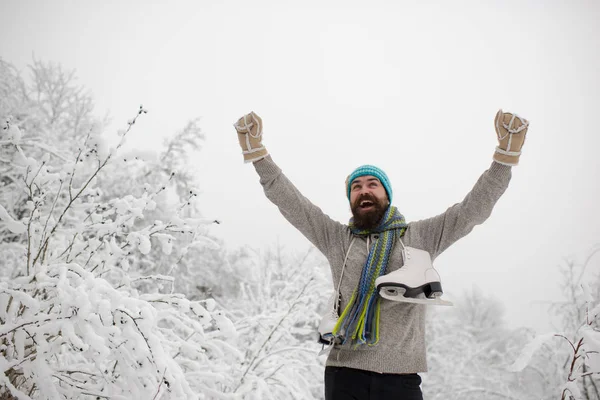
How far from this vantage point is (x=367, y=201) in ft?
6.29

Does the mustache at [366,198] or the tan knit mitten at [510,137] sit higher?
the tan knit mitten at [510,137]

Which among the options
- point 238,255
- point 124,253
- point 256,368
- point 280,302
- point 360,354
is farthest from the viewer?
point 238,255

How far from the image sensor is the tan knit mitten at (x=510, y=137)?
5.42ft

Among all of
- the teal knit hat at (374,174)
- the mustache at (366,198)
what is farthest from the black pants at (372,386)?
the teal knit hat at (374,174)

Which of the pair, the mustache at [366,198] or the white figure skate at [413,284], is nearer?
the white figure skate at [413,284]

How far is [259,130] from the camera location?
1.94 m

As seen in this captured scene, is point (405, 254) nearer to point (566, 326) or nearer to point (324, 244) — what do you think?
point (324, 244)

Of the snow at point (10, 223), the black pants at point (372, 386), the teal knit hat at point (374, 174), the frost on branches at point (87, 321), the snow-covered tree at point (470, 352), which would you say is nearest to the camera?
the frost on branches at point (87, 321)

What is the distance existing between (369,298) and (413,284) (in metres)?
0.23

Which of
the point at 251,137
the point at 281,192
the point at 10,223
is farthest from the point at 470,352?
the point at 10,223

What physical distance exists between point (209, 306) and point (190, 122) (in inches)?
284

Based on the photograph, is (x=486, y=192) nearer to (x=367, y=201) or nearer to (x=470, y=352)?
(x=367, y=201)

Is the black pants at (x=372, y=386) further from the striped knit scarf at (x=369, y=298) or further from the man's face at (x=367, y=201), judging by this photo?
the man's face at (x=367, y=201)

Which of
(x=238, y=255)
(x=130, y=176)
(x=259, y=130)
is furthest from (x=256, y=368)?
(x=238, y=255)
